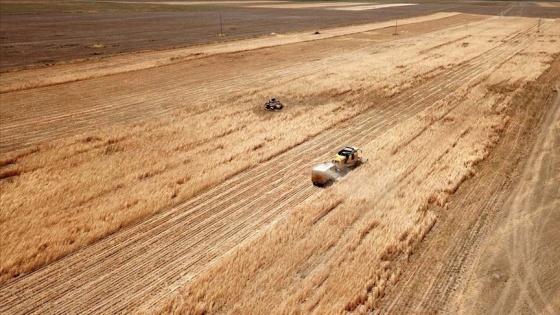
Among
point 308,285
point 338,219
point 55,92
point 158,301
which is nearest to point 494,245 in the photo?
point 338,219

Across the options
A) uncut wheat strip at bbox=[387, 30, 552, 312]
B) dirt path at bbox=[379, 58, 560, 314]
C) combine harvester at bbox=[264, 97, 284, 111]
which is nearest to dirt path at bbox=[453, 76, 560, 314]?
dirt path at bbox=[379, 58, 560, 314]

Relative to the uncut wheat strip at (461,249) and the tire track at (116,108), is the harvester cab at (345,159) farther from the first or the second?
the tire track at (116,108)

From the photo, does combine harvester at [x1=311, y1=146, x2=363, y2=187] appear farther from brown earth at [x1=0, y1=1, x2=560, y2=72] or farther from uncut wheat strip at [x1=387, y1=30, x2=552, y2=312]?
brown earth at [x1=0, y1=1, x2=560, y2=72]

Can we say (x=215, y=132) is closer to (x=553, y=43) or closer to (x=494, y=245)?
(x=494, y=245)

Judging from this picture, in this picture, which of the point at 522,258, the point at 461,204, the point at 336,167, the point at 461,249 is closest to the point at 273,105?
the point at 336,167

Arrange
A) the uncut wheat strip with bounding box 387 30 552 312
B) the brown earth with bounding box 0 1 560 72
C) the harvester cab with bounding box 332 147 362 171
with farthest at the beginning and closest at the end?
the brown earth with bounding box 0 1 560 72 < the harvester cab with bounding box 332 147 362 171 < the uncut wheat strip with bounding box 387 30 552 312
